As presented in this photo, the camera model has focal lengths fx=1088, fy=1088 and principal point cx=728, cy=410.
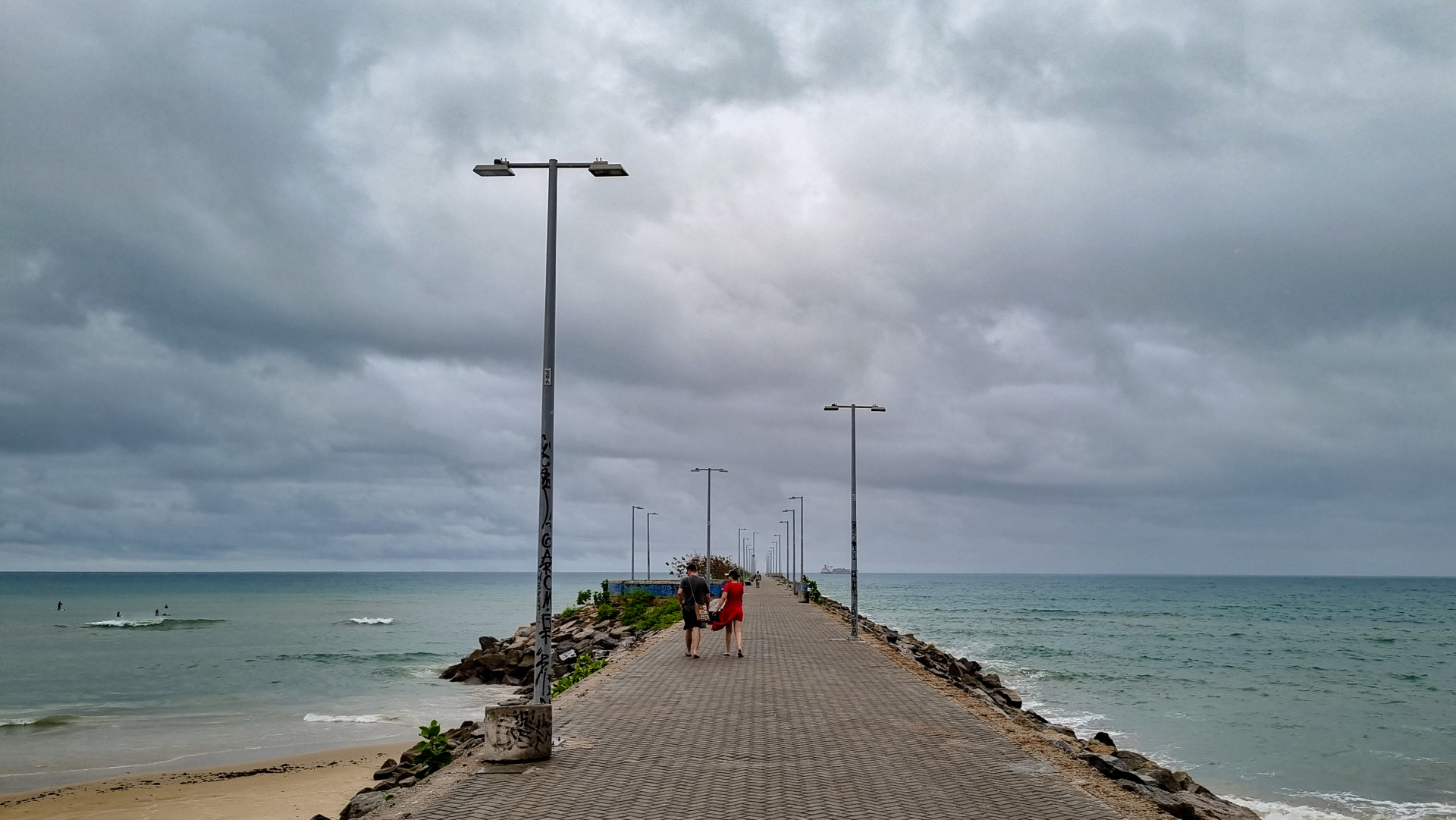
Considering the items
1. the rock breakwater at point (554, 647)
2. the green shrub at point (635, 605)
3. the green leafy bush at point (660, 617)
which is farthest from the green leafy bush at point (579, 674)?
the green shrub at point (635, 605)

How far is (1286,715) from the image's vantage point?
104ft

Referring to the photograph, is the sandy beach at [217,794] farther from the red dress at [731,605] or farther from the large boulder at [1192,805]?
the large boulder at [1192,805]

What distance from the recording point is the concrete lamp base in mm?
10891

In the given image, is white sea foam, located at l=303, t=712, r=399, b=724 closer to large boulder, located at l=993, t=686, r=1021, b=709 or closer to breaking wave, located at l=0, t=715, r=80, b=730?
breaking wave, located at l=0, t=715, r=80, b=730

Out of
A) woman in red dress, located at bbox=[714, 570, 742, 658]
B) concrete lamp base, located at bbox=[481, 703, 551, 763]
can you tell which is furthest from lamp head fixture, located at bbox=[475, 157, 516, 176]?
woman in red dress, located at bbox=[714, 570, 742, 658]

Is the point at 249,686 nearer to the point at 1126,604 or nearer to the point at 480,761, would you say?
the point at 480,761

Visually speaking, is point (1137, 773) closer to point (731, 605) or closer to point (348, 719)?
point (731, 605)

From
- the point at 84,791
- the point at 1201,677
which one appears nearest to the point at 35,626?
Answer: the point at 84,791

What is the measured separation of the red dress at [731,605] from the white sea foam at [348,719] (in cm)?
1341

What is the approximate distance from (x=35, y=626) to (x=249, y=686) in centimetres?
5796

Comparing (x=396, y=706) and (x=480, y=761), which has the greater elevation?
(x=480, y=761)

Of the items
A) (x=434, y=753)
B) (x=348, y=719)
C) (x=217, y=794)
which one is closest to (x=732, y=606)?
(x=434, y=753)

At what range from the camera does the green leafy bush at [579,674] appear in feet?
65.2

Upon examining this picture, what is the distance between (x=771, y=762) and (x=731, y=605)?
33.9 feet
